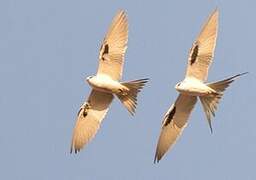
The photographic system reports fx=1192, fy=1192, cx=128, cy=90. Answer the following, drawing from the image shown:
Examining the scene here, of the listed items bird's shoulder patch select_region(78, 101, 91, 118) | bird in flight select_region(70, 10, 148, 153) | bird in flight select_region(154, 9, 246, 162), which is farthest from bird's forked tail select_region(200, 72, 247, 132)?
bird's shoulder patch select_region(78, 101, 91, 118)

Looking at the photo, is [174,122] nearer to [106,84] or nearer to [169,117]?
[169,117]

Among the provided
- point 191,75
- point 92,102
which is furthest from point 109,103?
point 191,75

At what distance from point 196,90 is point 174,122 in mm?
1571

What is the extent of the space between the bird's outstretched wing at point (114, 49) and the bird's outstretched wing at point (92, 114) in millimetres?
857

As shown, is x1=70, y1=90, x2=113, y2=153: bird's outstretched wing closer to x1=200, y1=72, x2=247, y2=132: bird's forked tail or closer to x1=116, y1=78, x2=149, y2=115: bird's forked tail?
x1=116, y1=78, x2=149, y2=115: bird's forked tail

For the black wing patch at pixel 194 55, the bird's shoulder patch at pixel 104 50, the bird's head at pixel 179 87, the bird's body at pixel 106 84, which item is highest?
the black wing patch at pixel 194 55

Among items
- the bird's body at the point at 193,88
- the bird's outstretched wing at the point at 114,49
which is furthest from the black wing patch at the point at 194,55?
the bird's outstretched wing at the point at 114,49

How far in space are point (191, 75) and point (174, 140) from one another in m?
2.04

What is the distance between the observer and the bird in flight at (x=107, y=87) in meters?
33.5

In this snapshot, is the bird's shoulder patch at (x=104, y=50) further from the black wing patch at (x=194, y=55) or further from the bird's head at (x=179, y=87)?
the black wing patch at (x=194, y=55)

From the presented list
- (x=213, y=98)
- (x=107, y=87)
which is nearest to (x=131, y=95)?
(x=107, y=87)

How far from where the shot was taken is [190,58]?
33.1 metres

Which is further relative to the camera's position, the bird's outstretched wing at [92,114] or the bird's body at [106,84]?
the bird's outstretched wing at [92,114]

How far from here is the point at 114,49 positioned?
1331 inches
